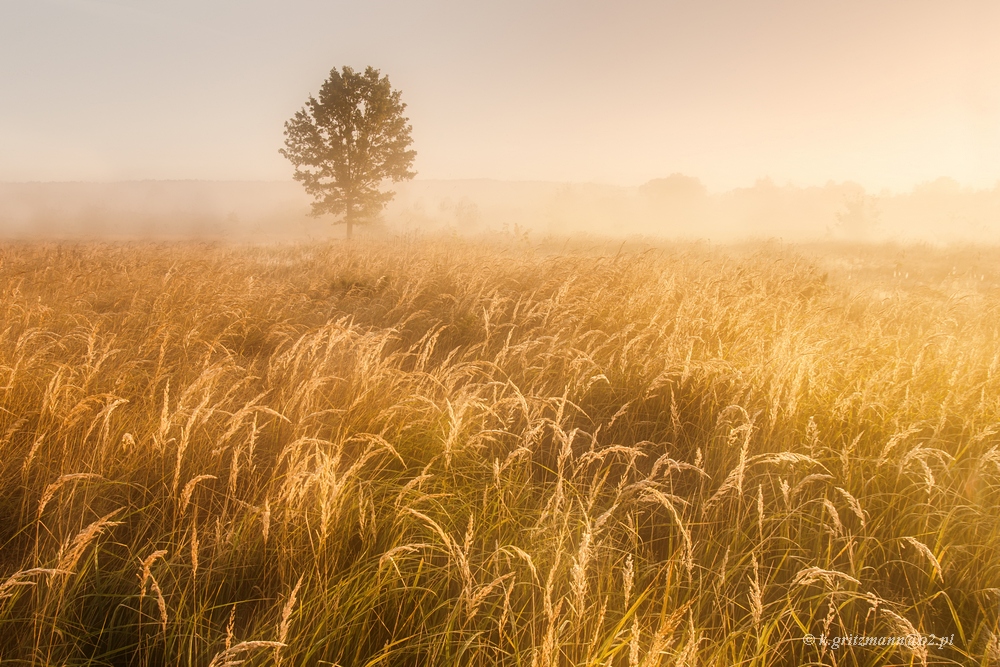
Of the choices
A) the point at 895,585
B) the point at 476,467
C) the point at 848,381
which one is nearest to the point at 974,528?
the point at 895,585

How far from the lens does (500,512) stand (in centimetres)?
170

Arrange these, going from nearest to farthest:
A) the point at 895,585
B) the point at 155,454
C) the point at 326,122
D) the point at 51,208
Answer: the point at 895,585 < the point at 155,454 < the point at 326,122 < the point at 51,208

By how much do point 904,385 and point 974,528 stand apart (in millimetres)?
1144

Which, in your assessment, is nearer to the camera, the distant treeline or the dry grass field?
the dry grass field

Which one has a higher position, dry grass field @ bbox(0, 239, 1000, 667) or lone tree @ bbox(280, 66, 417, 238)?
lone tree @ bbox(280, 66, 417, 238)

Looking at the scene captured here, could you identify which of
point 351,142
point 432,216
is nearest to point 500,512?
point 351,142

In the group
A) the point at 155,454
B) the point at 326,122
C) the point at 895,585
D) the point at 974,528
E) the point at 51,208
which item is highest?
the point at 326,122

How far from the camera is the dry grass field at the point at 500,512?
124cm

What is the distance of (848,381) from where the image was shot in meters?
2.90

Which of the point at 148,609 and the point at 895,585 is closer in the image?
the point at 148,609

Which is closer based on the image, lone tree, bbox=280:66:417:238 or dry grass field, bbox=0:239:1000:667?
dry grass field, bbox=0:239:1000:667

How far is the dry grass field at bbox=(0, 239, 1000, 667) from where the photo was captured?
1244mm

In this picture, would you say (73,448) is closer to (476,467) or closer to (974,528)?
(476,467)

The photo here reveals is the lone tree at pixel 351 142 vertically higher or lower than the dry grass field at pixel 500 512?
higher
